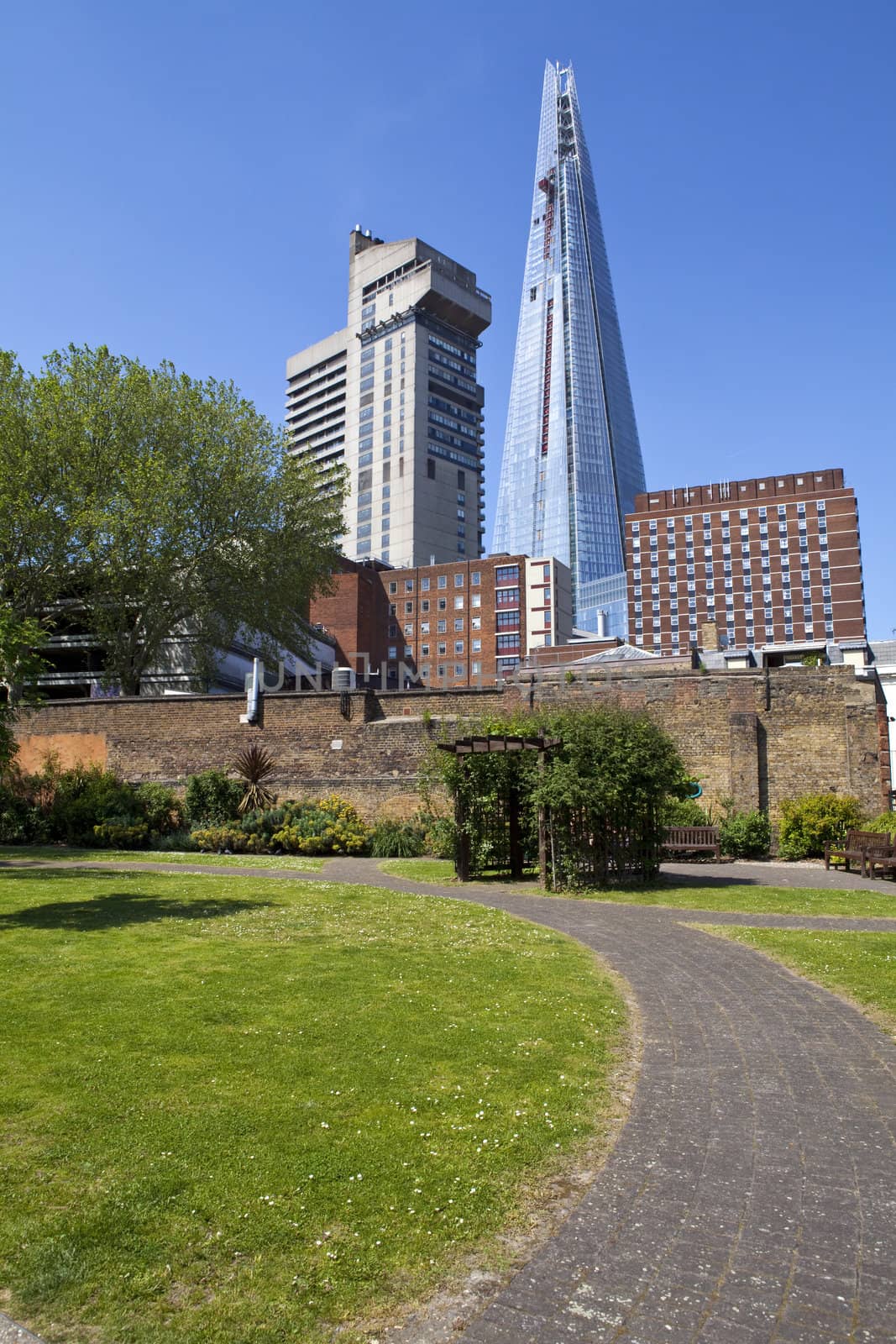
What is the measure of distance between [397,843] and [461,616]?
77603mm

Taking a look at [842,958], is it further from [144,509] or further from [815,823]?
[144,509]

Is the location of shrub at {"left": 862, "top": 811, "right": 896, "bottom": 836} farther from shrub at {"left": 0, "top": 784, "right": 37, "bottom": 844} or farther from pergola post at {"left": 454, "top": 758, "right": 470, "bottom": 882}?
shrub at {"left": 0, "top": 784, "right": 37, "bottom": 844}

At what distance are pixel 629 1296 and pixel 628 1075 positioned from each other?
2.35 meters

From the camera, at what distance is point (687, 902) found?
13.5m

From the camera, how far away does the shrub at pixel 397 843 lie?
22281 mm

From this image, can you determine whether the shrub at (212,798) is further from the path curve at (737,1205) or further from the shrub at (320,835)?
the path curve at (737,1205)

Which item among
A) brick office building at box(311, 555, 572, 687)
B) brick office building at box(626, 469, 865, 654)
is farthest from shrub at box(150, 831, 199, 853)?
brick office building at box(626, 469, 865, 654)

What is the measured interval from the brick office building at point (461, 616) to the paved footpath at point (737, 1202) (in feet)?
285

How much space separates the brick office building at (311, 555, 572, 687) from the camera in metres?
96.2

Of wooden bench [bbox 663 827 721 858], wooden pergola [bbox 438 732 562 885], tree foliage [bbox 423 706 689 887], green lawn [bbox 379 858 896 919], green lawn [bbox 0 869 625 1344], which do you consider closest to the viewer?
green lawn [bbox 0 869 625 1344]

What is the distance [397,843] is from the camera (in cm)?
2239

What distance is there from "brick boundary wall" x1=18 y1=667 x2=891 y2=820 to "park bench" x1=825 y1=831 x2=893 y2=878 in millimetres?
3168

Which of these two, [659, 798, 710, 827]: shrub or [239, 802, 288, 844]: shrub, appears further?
[239, 802, 288, 844]: shrub

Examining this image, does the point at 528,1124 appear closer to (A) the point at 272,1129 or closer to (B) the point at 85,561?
(A) the point at 272,1129
